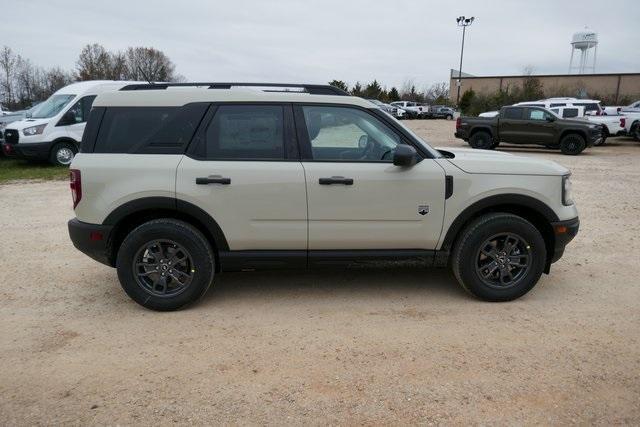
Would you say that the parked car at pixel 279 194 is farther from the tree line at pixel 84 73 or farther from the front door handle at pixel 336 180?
the tree line at pixel 84 73

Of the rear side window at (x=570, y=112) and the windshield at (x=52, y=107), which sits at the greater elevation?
the rear side window at (x=570, y=112)

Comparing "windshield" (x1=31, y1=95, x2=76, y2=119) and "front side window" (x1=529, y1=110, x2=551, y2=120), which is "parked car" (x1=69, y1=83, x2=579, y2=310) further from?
"front side window" (x1=529, y1=110, x2=551, y2=120)

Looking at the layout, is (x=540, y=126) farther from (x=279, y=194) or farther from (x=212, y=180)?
(x=212, y=180)

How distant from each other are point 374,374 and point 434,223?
5.09 ft

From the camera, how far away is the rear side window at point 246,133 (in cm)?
430

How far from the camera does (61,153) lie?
1329 centimetres

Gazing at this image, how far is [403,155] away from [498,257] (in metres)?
1.30

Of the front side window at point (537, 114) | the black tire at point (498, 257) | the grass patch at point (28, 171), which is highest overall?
the front side window at point (537, 114)

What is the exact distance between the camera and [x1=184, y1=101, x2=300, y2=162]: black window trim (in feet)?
14.0

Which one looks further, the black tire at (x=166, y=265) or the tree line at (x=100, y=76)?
the tree line at (x=100, y=76)

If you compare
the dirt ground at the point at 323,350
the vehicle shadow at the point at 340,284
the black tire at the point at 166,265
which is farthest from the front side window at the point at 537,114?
the black tire at the point at 166,265

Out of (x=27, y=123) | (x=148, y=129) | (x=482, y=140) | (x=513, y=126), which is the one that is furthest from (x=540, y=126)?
(x=148, y=129)

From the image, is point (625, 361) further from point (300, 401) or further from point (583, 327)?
point (300, 401)

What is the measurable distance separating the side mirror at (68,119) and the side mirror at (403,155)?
11492 millimetres
